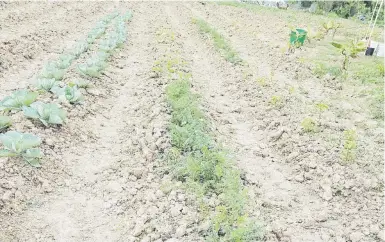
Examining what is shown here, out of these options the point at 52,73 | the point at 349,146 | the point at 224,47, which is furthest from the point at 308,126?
the point at 224,47

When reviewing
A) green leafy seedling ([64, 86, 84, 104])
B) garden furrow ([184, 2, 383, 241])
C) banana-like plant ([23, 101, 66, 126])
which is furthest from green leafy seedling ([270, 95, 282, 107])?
banana-like plant ([23, 101, 66, 126])

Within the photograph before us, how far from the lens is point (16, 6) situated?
43.5ft

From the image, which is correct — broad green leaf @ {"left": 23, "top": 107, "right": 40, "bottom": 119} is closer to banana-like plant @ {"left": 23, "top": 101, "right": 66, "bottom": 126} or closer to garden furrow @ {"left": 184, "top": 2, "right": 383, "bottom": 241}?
banana-like plant @ {"left": 23, "top": 101, "right": 66, "bottom": 126}

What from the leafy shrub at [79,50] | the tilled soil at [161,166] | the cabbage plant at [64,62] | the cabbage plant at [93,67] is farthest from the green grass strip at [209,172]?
the leafy shrub at [79,50]

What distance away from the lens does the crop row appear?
4.23 metres

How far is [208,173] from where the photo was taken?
4246 mm

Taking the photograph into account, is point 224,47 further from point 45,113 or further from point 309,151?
point 45,113

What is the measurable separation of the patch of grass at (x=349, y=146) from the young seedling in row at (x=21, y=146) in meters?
3.98

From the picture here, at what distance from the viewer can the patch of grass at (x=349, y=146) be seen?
4.88 m

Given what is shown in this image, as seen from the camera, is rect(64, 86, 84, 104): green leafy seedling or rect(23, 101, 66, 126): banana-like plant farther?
rect(64, 86, 84, 104): green leafy seedling

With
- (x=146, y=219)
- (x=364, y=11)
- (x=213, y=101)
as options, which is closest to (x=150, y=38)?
(x=213, y=101)

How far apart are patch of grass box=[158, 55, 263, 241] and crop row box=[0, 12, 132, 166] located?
1651 mm

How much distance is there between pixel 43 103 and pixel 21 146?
109 cm

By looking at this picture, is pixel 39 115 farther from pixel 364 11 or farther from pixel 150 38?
pixel 364 11
